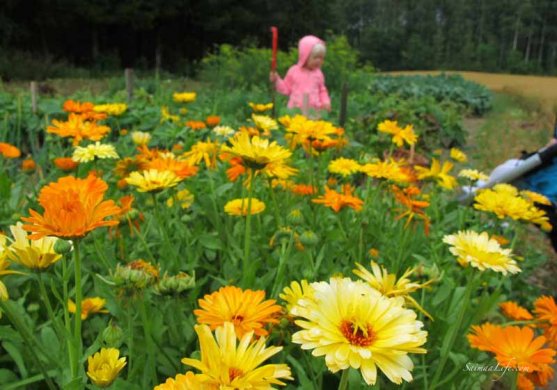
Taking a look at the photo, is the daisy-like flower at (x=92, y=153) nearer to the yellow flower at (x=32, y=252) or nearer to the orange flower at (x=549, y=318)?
the yellow flower at (x=32, y=252)

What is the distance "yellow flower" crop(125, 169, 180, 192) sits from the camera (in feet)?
2.98

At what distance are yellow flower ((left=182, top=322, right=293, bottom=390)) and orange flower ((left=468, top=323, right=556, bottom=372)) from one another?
0.42 metres

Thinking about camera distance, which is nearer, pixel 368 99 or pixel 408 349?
pixel 408 349

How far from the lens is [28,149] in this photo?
3.47m

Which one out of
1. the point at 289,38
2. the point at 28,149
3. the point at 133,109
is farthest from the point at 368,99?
the point at 289,38

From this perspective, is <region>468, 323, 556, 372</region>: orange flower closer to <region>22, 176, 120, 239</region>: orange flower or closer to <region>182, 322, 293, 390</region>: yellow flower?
<region>182, 322, 293, 390</region>: yellow flower

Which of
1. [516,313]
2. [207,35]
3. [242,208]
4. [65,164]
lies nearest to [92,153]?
[65,164]

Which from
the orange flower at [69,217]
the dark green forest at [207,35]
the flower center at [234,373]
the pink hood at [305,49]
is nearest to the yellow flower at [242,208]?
the orange flower at [69,217]

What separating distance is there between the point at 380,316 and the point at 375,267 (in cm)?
19

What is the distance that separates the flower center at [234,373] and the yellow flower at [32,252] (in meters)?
0.31

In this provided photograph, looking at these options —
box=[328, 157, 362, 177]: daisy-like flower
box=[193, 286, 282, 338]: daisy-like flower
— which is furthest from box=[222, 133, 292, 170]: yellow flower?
box=[328, 157, 362, 177]: daisy-like flower

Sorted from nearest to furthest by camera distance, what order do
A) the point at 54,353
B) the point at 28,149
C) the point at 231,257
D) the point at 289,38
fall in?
the point at 54,353 < the point at 231,257 < the point at 28,149 < the point at 289,38

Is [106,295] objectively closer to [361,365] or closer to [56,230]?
[56,230]

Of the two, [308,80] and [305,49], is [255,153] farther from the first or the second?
[305,49]
